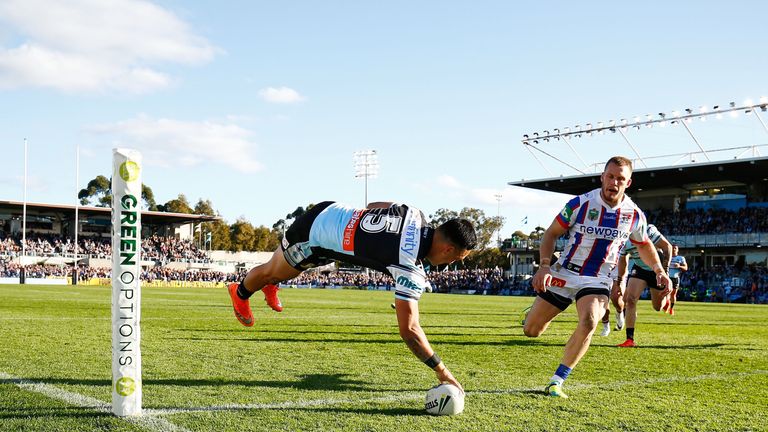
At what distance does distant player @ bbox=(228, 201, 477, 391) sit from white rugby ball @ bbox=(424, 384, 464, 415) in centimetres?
12

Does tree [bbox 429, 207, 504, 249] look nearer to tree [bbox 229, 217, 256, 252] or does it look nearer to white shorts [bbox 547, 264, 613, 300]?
tree [bbox 229, 217, 256, 252]

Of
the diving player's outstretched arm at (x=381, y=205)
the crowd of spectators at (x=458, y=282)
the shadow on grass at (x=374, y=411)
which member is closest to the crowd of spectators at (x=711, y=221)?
the crowd of spectators at (x=458, y=282)

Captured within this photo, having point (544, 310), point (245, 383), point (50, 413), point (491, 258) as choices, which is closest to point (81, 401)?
point (50, 413)

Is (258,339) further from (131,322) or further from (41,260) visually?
(41,260)

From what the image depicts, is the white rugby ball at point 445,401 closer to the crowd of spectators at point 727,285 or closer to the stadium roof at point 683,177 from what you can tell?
the crowd of spectators at point 727,285

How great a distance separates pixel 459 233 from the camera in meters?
5.16

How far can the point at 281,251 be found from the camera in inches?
261

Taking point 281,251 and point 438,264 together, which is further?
point 281,251

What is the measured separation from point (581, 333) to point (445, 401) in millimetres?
1755

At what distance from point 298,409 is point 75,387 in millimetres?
1925

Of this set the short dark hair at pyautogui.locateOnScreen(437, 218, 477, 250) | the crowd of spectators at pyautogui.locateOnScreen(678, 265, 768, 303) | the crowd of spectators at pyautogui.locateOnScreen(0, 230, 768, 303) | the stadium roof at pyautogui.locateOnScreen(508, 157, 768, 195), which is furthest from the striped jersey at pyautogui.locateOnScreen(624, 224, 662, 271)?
the stadium roof at pyautogui.locateOnScreen(508, 157, 768, 195)

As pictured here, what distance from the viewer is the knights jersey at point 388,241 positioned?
17.1 feet

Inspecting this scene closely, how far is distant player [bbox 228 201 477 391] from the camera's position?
517 centimetres

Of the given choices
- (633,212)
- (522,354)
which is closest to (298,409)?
(633,212)
